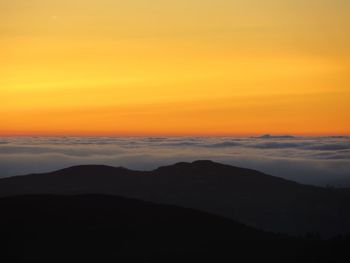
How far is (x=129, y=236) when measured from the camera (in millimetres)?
31797

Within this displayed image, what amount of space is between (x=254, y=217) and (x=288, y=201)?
1122cm

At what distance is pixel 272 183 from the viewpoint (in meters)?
104

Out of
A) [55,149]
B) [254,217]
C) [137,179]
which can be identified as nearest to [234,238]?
[254,217]

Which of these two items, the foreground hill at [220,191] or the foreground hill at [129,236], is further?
the foreground hill at [220,191]

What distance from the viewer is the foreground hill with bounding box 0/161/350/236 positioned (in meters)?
84.7

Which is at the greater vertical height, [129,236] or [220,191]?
[129,236]

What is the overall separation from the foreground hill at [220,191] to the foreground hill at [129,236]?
1792 inches

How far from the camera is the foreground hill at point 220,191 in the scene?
278 feet

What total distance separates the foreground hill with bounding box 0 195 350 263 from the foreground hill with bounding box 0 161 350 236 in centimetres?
4552

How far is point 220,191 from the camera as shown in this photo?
320 feet

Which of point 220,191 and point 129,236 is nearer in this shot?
point 129,236

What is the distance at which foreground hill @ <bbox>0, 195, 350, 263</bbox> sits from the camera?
95.8ft

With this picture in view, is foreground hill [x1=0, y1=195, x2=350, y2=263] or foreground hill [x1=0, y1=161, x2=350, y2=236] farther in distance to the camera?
foreground hill [x1=0, y1=161, x2=350, y2=236]

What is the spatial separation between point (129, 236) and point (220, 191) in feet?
218
